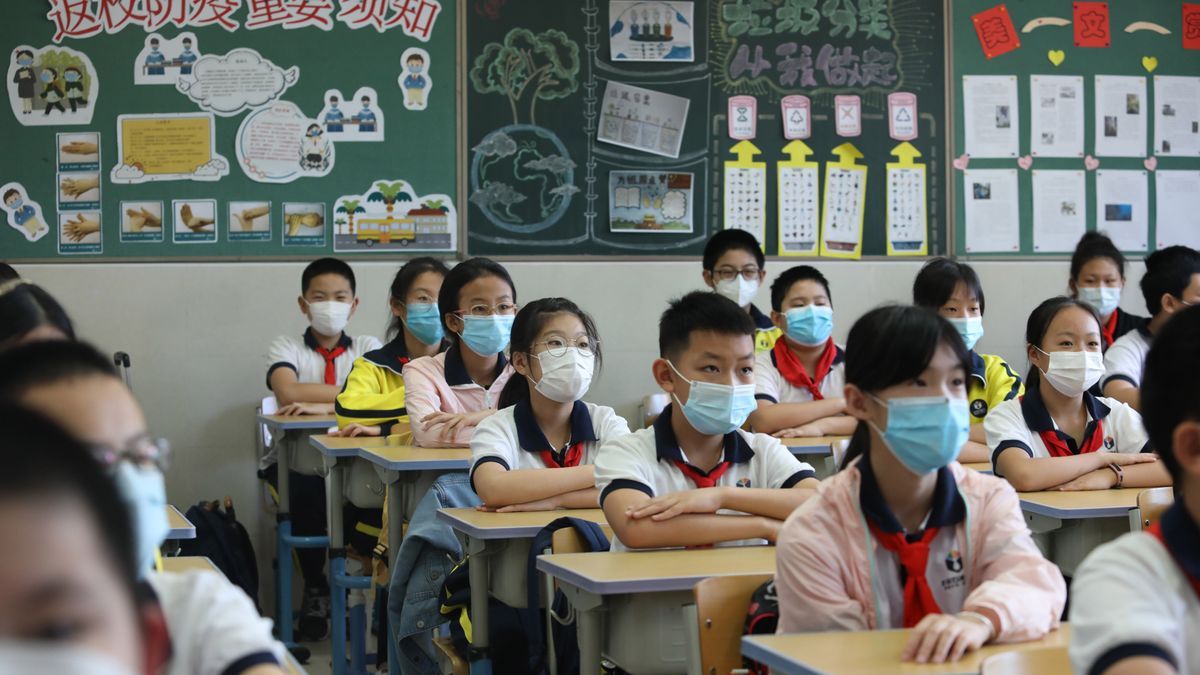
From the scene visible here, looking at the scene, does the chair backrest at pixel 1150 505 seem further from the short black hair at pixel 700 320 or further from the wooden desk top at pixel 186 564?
the wooden desk top at pixel 186 564

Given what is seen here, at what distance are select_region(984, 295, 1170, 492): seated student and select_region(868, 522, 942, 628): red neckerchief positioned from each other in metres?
1.46

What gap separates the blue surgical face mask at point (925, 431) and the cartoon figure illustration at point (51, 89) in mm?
4474

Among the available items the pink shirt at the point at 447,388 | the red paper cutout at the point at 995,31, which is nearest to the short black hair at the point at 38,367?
the pink shirt at the point at 447,388

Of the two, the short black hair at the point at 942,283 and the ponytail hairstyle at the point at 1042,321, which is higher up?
the short black hair at the point at 942,283

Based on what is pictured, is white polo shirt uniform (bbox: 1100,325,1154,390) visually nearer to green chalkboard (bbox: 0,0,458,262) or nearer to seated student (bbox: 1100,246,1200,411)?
seated student (bbox: 1100,246,1200,411)

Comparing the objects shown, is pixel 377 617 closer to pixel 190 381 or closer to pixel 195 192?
pixel 190 381

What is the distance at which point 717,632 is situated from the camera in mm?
2078

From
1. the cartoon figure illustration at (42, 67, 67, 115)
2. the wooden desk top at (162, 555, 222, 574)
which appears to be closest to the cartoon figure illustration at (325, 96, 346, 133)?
the cartoon figure illustration at (42, 67, 67, 115)

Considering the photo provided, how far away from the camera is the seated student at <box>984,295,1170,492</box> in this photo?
3.39 meters

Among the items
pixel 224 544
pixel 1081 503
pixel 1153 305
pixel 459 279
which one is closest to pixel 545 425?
pixel 459 279

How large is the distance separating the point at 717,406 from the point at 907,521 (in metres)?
0.78

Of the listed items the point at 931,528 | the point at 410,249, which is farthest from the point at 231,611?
the point at 410,249

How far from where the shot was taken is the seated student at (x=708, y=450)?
2.66 m

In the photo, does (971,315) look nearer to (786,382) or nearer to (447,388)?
(786,382)
